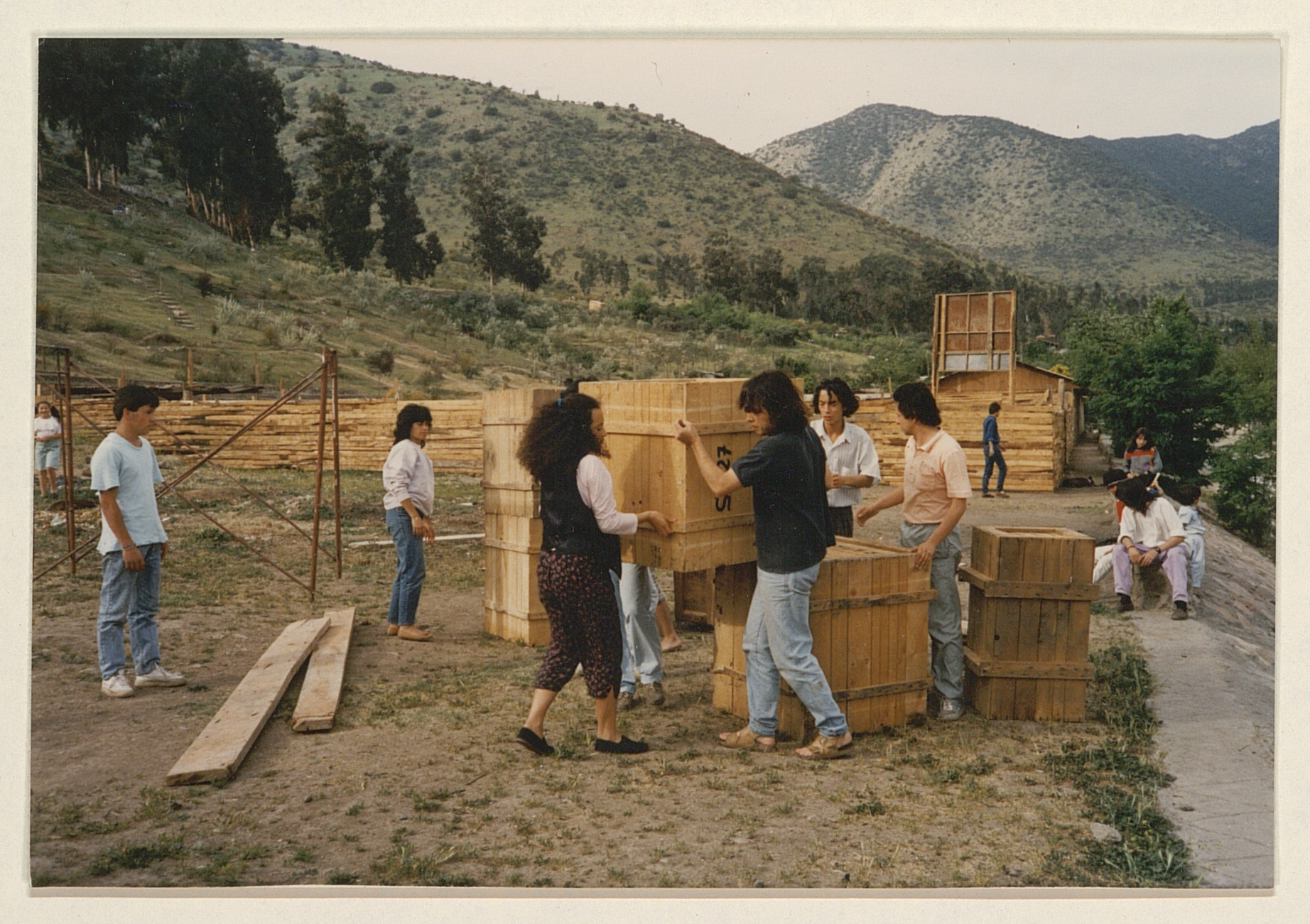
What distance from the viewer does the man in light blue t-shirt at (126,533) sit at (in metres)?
6.15

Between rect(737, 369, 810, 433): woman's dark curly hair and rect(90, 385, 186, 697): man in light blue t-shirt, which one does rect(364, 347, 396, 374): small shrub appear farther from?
rect(737, 369, 810, 433): woman's dark curly hair

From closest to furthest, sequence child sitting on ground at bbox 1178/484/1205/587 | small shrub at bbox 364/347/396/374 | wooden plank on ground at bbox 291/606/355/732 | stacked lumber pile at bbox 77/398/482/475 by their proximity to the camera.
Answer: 1. wooden plank on ground at bbox 291/606/355/732
2. child sitting on ground at bbox 1178/484/1205/587
3. stacked lumber pile at bbox 77/398/482/475
4. small shrub at bbox 364/347/396/374

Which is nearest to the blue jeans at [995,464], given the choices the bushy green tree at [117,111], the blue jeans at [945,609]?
the blue jeans at [945,609]

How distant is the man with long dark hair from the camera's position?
16.7 feet

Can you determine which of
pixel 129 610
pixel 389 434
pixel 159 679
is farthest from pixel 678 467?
pixel 389 434

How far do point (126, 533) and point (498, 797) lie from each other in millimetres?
3111

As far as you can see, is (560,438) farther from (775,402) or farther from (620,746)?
(620,746)

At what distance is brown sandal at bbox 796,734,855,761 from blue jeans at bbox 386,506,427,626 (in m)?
3.78

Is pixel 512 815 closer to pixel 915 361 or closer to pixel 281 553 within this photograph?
pixel 281 553

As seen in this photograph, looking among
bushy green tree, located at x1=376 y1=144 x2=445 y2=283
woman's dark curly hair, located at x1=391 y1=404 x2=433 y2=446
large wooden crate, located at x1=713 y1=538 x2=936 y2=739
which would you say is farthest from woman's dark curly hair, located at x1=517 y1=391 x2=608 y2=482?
bushy green tree, located at x1=376 y1=144 x2=445 y2=283

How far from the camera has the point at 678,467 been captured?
17.4 ft

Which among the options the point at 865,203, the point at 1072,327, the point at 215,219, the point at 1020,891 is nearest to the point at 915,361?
the point at 1072,327

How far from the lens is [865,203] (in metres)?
93.8

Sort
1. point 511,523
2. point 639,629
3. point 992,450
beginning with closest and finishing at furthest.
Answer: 1. point 639,629
2. point 511,523
3. point 992,450
